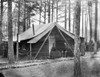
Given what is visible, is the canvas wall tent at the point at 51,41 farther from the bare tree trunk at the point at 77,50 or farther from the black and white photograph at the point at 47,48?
the bare tree trunk at the point at 77,50

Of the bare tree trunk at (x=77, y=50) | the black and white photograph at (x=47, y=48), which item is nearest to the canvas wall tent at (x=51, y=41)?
the black and white photograph at (x=47, y=48)

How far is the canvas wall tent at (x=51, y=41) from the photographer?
2062 cm

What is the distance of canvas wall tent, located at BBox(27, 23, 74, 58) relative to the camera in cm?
2062

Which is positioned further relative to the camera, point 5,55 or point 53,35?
point 5,55

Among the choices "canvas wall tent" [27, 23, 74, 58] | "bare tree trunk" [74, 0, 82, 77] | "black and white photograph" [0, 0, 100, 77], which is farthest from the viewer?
"canvas wall tent" [27, 23, 74, 58]

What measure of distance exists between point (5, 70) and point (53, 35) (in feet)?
33.1

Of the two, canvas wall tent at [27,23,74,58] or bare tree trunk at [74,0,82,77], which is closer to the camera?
bare tree trunk at [74,0,82,77]

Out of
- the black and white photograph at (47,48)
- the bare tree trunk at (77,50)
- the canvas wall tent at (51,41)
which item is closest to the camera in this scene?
the bare tree trunk at (77,50)

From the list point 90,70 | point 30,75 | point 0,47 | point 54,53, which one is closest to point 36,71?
point 30,75

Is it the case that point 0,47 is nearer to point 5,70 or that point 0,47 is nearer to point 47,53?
point 47,53

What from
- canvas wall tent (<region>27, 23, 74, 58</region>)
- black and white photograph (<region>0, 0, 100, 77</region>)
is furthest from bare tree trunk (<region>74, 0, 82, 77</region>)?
canvas wall tent (<region>27, 23, 74, 58</region>)

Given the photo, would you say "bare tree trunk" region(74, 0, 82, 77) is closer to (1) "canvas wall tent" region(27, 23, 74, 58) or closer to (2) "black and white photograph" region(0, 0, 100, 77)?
(2) "black and white photograph" region(0, 0, 100, 77)

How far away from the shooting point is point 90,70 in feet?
42.3

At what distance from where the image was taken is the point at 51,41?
21750 mm
